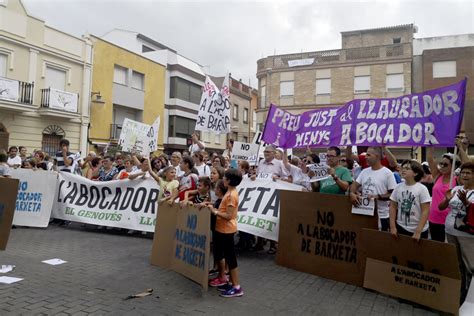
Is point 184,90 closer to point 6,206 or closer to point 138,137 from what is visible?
point 138,137

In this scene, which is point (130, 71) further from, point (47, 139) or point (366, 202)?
point (366, 202)

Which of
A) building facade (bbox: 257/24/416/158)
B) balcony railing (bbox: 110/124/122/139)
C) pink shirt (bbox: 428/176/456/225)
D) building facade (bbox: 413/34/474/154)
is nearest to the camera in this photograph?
pink shirt (bbox: 428/176/456/225)

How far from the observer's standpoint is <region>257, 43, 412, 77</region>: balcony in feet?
105

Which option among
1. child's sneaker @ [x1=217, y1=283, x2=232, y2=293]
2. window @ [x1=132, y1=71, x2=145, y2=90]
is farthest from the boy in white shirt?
window @ [x1=132, y1=71, x2=145, y2=90]

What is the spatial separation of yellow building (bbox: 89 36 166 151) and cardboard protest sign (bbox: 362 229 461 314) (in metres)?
23.6

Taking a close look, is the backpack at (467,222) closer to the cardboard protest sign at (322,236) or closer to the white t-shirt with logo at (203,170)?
the cardboard protest sign at (322,236)

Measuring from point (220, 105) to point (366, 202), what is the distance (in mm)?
5988

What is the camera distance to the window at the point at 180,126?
3416 cm

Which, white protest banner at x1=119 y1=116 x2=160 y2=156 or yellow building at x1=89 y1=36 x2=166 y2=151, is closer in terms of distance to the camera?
white protest banner at x1=119 y1=116 x2=160 y2=156

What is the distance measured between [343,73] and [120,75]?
19491mm

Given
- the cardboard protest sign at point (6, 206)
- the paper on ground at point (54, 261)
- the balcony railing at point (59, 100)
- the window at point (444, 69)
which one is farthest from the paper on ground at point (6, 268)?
the window at point (444, 69)

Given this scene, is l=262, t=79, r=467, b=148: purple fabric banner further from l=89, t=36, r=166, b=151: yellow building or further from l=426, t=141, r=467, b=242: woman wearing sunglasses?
l=89, t=36, r=166, b=151: yellow building

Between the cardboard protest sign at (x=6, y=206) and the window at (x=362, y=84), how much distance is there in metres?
31.2

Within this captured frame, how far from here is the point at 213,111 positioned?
10.1m
